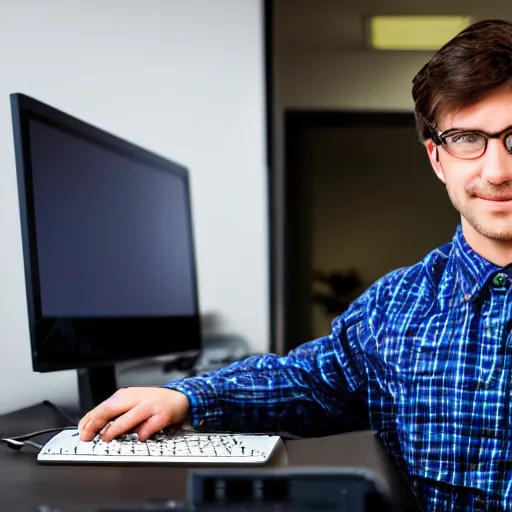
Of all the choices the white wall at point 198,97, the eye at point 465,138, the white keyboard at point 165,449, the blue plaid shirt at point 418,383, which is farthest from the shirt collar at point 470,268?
the white wall at point 198,97

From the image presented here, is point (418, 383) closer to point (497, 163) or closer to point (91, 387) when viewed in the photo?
point (497, 163)

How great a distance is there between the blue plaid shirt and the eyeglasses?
0.10 metres

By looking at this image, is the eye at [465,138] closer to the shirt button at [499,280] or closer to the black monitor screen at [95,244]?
the shirt button at [499,280]

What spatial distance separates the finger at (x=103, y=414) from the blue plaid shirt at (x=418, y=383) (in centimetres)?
7

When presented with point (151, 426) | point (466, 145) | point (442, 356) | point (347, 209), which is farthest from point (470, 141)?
point (347, 209)

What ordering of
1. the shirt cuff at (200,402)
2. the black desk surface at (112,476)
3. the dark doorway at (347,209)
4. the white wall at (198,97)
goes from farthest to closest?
the dark doorway at (347,209) < the white wall at (198,97) < the shirt cuff at (200,402) < the black desk surface at (112,476)

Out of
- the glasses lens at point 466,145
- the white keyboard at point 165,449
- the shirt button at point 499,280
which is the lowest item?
the white keyboard at point 165,449

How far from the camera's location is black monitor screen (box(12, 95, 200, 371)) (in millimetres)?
882

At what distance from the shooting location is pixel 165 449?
Answer: 69 cm

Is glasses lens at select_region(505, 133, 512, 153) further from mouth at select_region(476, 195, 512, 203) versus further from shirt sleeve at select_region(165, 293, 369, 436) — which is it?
shirt sleeve at select_region(165, 293, 369, 436)

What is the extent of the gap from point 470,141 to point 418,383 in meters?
0.28

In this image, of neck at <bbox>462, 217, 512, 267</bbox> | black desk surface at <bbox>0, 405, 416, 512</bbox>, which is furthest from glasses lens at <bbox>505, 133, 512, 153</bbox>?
black desk surface at <bbox>0, 405, 416, 512</bbox>

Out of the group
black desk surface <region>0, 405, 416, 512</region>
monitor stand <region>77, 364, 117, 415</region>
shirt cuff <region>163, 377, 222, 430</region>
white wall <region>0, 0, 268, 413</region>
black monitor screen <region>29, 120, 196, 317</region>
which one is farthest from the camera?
white wall <region>0, 0, 268, 413</region>

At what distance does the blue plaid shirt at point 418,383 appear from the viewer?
82cm
